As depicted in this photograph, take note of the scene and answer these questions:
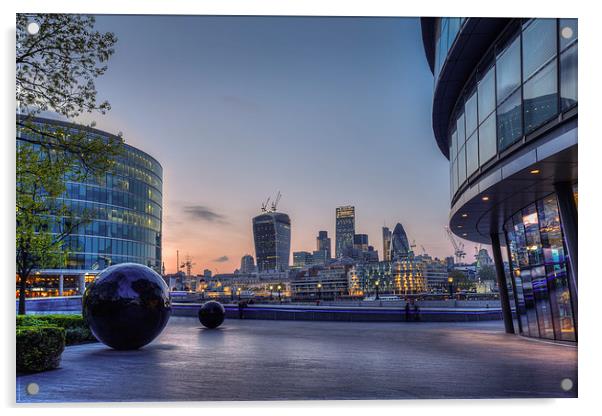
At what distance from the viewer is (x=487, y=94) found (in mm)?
16594

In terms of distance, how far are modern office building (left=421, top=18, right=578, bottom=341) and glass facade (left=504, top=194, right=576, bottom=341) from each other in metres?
0.04

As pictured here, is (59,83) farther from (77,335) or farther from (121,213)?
(121,213)

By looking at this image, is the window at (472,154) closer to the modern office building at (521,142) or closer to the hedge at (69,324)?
the modern office building at (521,142)

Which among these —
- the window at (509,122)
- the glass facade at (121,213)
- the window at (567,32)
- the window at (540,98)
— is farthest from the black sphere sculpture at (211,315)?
the glass facade at (121,213)

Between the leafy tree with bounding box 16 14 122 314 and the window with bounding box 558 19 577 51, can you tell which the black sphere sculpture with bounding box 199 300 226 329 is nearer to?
the leafy tree with bounding box 16 14 122 314

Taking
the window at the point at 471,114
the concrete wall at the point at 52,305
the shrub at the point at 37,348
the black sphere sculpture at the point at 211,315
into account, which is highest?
the window at the point at 471,114

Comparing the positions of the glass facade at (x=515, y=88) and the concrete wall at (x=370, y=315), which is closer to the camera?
the glass facade at (x=515, y=88)

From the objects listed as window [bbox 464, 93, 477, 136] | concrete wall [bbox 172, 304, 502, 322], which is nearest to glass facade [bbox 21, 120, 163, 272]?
concrete wall [bbox 172, 304, 502, 322]

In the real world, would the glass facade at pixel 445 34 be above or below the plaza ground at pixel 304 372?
above

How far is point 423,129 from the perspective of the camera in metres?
25.0

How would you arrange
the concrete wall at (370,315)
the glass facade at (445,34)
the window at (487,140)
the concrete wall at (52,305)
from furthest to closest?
1. the concrete wall at (52,305)
2. the concrete wall at (370,315)
3. the glass facade at (445,34)
4. the window at (487,140)

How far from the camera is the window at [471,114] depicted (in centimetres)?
1784

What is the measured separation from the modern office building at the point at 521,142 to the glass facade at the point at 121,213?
6527cm

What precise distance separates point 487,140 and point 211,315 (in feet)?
55.3
